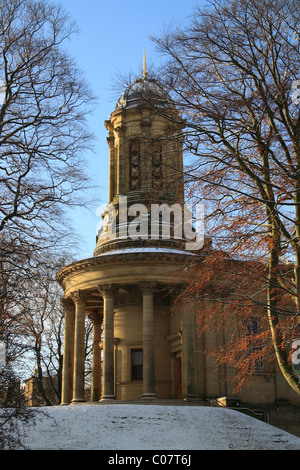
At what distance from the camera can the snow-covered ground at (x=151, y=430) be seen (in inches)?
941

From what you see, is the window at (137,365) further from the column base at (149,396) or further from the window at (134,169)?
the window at (134,169)

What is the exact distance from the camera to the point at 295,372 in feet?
Result: 56.3

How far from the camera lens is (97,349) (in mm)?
44656

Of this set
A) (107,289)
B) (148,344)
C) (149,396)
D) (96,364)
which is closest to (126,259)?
(107,289)

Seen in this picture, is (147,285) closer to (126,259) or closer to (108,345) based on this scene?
(126,259)

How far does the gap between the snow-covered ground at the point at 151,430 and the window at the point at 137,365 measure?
11.2 m

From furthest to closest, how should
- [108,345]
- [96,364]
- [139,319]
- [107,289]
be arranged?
[96,364]
[139,319]
[107,289]
[108,345]

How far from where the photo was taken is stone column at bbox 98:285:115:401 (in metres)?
37.5

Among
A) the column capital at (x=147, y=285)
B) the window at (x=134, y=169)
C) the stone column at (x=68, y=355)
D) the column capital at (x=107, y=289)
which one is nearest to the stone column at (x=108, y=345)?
the column capital at (x=107, y=289)

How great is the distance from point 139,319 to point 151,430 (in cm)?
1569

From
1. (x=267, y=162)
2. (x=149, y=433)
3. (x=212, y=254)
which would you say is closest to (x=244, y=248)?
(x=212, y=254)

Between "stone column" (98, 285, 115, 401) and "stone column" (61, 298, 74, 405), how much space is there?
4735 mm
